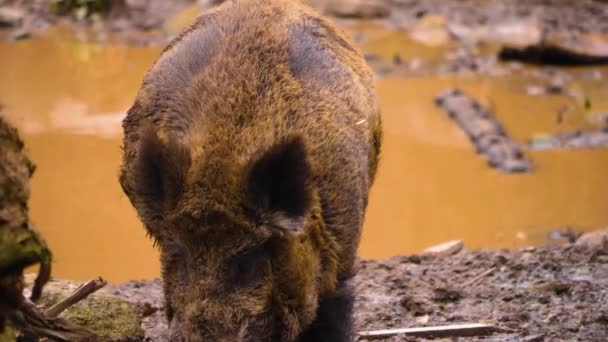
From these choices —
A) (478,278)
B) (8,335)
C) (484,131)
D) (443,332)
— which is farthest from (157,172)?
(484,131)

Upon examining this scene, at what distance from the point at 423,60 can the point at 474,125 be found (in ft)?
11.0

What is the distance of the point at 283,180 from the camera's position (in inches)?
169

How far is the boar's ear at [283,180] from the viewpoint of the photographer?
4.21 m

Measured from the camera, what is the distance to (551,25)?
16547 mm

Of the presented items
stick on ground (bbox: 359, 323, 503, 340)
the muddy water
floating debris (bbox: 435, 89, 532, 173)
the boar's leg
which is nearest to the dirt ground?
the muddy water

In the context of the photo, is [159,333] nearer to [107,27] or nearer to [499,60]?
[499,60]

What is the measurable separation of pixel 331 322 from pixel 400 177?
5.91 m

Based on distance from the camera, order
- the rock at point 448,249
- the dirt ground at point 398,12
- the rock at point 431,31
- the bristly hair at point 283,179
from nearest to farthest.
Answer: the bristly hair at point 283,179, the rock at point 448,249, the rock at point 431,31, the dirt ground at point 398,12

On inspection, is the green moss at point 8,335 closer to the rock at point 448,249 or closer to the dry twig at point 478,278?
the dry twig at point 478,278

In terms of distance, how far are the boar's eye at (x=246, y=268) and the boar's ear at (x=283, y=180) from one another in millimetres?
216

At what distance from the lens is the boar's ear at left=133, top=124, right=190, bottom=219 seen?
14.1 ft

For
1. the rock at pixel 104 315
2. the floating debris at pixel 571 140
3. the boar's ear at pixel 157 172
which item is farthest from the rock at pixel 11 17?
the boar's ear at pixel 157 172

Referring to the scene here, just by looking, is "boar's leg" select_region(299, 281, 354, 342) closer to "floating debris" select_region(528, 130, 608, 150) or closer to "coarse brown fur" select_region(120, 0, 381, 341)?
"coarse brown fur" select_region(120, 0, 381, 341)

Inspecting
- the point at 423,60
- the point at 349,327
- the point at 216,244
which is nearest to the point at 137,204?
the point at 216,244
